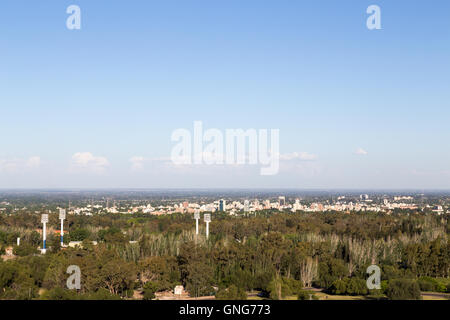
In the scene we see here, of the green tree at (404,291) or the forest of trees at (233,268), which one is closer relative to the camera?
the green tree at (404,291)

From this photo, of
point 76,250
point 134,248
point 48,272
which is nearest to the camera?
point 48,272

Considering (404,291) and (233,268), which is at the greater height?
(404,291)

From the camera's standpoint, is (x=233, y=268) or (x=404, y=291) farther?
(x=233, y=268)

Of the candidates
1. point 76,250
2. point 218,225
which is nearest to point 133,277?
point 76,250

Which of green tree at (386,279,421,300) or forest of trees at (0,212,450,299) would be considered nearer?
green tree at (386,279,421,300)
